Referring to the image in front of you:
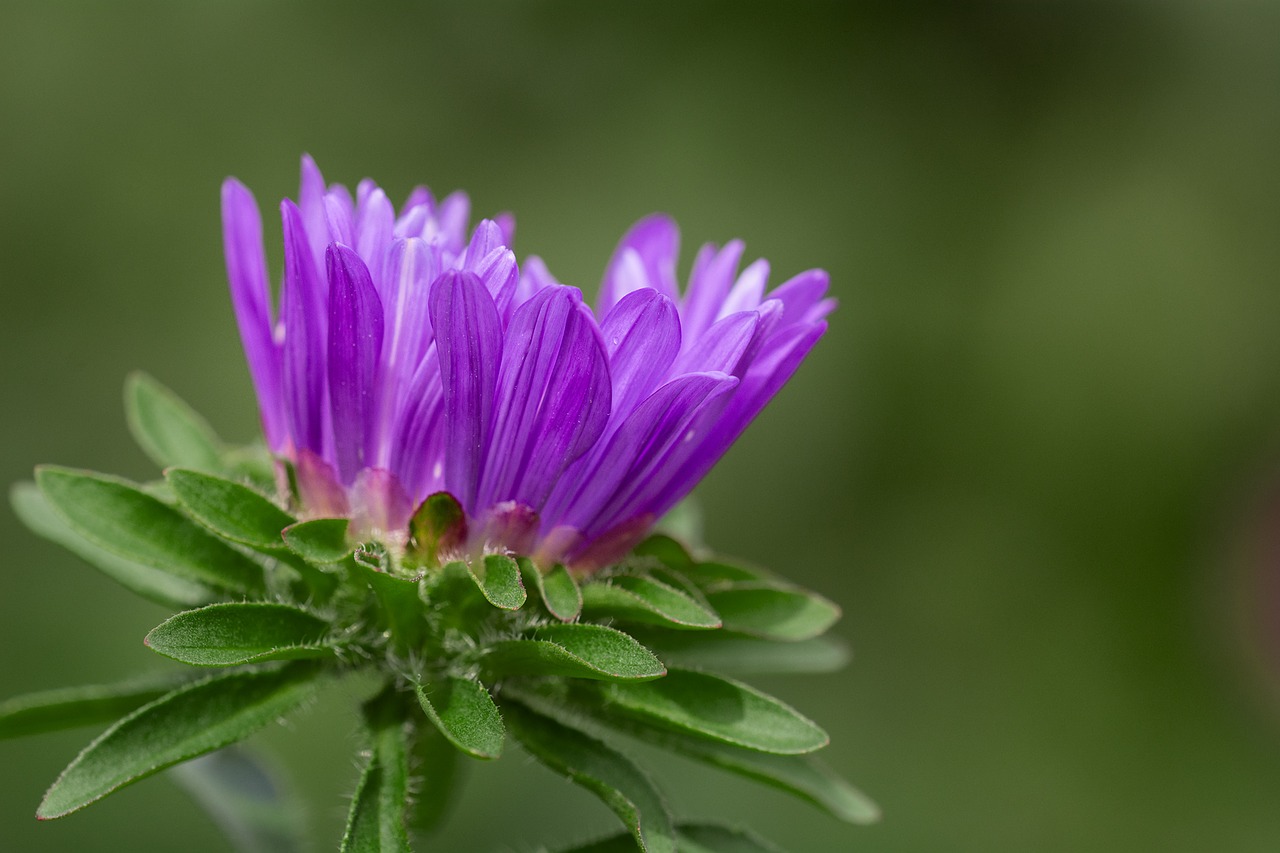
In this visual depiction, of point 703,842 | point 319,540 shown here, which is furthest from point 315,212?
point 703,842

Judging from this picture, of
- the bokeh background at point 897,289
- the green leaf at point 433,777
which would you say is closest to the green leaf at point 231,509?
the green leaf at point 433,777

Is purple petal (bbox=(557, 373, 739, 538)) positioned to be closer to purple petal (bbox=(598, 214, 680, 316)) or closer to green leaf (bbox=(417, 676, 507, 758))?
green leaf (bbox=(417, 676, 507, 758))

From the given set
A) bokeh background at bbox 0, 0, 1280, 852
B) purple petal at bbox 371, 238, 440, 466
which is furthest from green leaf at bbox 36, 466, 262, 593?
bokeh background at bbox 0, 0, 1280, 852

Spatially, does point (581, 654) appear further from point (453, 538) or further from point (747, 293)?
point (747, 293)

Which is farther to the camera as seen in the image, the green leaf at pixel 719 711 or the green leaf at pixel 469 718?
the green leaf at pixel 719 711

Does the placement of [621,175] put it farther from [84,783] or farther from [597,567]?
[84,783]

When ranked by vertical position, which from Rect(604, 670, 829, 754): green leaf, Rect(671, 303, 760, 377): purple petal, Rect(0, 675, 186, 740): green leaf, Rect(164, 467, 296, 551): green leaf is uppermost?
Rect(671, 303, 760, 377): purple petal

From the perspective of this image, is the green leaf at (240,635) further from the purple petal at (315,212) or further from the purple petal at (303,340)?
the purple petal at (315,212)
